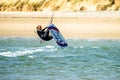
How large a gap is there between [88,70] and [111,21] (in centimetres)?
2108

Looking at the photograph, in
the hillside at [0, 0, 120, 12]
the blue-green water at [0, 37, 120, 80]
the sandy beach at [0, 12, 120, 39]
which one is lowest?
the blue-green water at [0, 37, 120, 80]

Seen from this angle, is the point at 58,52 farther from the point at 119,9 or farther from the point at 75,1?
the point at 75,1

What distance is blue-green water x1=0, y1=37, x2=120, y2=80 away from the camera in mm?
18763

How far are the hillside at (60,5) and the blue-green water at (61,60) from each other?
29817mm

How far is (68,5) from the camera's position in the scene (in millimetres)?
65062

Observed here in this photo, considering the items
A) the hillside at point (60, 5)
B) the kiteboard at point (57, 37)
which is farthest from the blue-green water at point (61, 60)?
the hillside at point (60, 5)

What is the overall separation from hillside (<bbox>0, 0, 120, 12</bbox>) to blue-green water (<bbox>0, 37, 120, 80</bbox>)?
1174 inches

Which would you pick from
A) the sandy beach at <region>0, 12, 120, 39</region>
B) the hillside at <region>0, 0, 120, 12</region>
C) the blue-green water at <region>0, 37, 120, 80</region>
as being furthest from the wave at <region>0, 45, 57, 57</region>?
the hillside at <region>0, 0, 120, 12</region>

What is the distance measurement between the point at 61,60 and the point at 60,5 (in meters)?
43.9

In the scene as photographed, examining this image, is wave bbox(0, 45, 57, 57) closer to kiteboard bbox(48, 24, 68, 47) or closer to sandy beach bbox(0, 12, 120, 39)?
kiteboard bbox(48, 24, 68, 47)

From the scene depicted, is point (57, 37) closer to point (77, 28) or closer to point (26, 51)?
point (26, 51)

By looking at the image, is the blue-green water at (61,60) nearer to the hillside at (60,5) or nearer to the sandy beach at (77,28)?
the sandy beach at (77,28)

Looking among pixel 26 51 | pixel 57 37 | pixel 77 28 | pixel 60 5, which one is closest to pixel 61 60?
pixel 57 37

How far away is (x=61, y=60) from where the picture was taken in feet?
74.5
